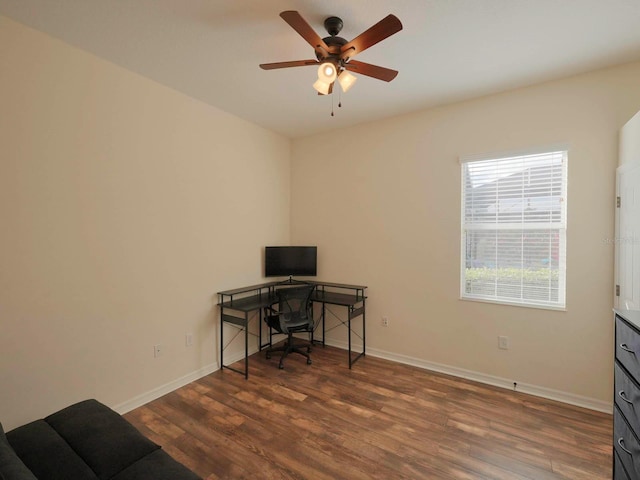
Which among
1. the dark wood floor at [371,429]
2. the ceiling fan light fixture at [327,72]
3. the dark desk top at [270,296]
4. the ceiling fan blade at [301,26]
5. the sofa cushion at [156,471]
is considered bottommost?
the dark wood floor at [371,429]

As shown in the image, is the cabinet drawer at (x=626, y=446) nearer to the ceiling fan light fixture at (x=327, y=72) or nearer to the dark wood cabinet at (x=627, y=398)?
the dark wood cabinet at (x=627, y=398)

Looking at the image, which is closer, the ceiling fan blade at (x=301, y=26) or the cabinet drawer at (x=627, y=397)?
the cabinet drawer at (x=627, y=397)

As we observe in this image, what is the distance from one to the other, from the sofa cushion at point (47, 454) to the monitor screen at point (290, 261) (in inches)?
102

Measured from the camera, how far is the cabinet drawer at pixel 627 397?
1302 mm

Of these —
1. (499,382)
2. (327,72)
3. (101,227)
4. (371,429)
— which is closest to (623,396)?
(371,429)

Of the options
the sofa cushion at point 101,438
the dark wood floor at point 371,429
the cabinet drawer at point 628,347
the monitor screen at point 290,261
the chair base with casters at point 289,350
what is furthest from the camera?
the monitor screen at point 290,261

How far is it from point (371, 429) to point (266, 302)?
1.71 metres

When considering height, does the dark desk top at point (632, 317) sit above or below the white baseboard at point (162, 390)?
above

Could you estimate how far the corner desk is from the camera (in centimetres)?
330

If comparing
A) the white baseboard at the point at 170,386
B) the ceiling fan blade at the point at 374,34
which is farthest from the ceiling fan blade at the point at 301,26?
the white baseboard at the point at 170,386

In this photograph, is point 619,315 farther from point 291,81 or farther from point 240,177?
point 240,177

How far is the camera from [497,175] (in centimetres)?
306

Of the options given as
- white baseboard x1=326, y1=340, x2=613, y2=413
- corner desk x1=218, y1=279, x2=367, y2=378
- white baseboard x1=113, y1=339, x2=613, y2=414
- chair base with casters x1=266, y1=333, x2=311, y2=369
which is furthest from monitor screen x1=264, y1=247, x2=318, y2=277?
white baseboard x1=326, y1=340, x2=613, y2=413

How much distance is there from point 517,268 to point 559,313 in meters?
0.51
